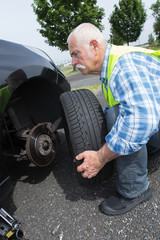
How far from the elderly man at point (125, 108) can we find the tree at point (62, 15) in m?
17.9

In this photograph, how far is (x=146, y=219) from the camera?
1.17m

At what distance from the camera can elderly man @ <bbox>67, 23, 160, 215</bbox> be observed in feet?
3.05

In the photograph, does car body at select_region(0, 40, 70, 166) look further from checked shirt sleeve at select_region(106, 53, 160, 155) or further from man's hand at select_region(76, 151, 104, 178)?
checked shirt sleeve at select_region(106, 53, 160, 155)

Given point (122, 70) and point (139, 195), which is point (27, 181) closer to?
point (139, 195)

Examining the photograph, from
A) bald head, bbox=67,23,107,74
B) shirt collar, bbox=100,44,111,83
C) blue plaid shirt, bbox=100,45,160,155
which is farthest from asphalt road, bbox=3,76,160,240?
bald head, bbox=67,23,107,74

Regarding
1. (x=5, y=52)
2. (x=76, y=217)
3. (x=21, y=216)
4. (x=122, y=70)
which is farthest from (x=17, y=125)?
(x=122, y=70)

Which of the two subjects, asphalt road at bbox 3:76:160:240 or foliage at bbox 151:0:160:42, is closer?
asphalt road at bbox 3:76:160:240

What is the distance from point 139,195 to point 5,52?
55.6 inches

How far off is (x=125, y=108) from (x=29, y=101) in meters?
1.16

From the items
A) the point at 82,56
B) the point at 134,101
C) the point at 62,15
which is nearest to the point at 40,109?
the point at 82,56

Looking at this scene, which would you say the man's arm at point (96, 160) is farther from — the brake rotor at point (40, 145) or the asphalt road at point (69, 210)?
the brake rotor at point (40, 145)

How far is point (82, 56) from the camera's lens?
1.23 meters

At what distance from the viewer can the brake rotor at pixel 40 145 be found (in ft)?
4.85

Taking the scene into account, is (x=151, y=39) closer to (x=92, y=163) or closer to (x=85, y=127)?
(x=85, y=127)
